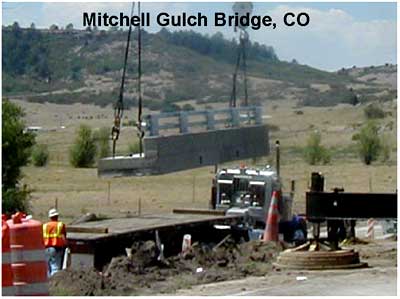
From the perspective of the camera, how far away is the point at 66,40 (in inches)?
5359

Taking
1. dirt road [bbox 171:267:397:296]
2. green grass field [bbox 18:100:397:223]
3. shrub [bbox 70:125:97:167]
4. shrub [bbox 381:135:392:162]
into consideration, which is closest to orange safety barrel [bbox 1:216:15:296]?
dirt road [bbox 171:267:397:296]

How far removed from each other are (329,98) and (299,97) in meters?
3.58

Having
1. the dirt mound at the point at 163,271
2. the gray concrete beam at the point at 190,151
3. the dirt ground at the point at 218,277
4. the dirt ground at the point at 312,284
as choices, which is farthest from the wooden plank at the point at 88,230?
the dirt ground at the point at 312,284

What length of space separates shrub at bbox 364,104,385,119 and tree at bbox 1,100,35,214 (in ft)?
240

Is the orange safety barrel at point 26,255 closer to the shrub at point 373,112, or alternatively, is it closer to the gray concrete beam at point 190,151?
the gray concrete beam at point 190,151

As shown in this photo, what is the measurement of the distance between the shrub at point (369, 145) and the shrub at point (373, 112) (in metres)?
29.2

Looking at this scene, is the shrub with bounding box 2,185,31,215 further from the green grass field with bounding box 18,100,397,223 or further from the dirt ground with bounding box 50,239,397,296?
the dirt ground with bounding box 50,239,397,296

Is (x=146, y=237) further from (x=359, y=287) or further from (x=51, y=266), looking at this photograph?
(x=359, y=287)

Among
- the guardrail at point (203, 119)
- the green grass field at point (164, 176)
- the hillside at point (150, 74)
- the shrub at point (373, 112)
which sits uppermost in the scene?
the hillside at point (150, 74)

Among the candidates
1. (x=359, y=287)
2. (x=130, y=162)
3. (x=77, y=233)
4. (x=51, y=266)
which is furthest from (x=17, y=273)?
(x=130, y=162)

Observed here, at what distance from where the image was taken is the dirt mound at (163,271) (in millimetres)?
14805

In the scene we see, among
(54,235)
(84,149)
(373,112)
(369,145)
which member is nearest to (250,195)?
(54,235)

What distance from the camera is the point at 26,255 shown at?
11.6 meters

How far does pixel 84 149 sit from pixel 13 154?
36.6m
